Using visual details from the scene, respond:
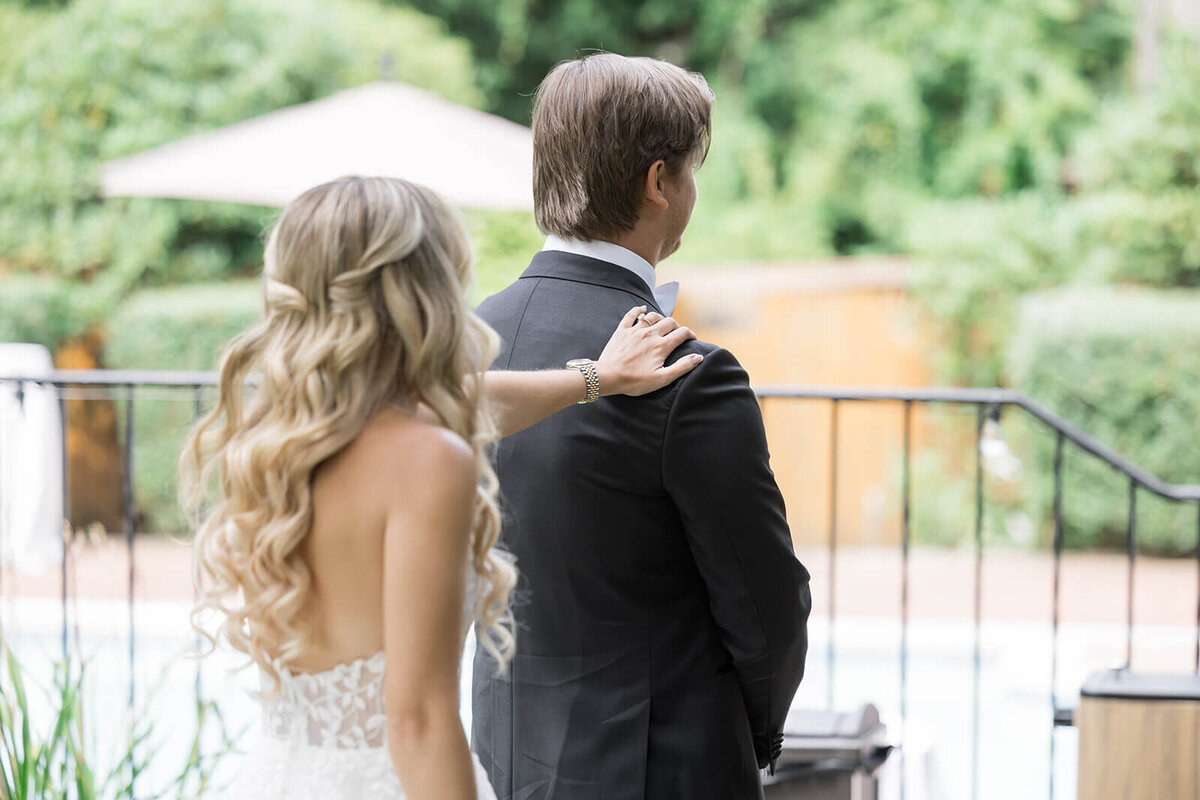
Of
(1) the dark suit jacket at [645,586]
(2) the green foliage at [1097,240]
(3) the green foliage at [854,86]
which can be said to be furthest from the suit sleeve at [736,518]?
(3) the green foliage at [854,86]

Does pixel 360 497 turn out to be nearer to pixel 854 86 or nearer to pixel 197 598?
pixel 197 598

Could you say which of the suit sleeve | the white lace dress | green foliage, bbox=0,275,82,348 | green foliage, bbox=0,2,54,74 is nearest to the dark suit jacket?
the suit sleeve

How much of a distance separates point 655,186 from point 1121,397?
725 cm

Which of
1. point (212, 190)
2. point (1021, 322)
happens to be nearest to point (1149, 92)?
point (1021, 322)

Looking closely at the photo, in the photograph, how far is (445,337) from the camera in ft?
4.33

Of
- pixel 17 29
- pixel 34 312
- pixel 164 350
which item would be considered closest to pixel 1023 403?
pixel 164 350

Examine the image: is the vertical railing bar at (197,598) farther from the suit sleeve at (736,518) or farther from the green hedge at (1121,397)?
the green hedge at (1121,397)

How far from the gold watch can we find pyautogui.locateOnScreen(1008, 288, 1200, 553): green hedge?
7100mm

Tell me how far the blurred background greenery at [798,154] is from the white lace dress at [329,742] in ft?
24.4

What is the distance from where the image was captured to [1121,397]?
8.04m

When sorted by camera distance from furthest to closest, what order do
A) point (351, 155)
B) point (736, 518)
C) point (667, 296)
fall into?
point (351, 155) → point (667, 296) → point (736, 518)

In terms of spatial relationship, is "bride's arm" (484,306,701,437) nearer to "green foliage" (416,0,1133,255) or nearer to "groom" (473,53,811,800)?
"groom" (473,53,811,800)

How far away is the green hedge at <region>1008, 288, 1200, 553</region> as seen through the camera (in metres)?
7.96

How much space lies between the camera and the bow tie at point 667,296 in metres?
1.78
